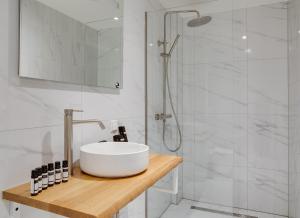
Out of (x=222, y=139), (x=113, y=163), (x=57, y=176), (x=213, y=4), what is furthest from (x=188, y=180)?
(x=213, y=4)

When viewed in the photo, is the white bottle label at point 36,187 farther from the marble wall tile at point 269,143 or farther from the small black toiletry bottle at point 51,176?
the marble wall tile at point 269,143

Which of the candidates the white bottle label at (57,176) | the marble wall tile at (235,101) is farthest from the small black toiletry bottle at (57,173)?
the marble wall tile at (235,101)

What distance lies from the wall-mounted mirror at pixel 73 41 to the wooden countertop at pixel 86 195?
0.46 m

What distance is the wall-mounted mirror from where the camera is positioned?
2.96 feet

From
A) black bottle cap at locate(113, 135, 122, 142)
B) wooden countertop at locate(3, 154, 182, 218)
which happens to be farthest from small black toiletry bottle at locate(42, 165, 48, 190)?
black bottle cap at locate(113, 135, 122, 142)

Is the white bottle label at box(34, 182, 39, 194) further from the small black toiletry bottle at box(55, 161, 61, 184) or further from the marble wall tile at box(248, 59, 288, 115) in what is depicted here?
the marble wall tile at box(248, 59, 288, 115)

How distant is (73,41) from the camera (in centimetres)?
114

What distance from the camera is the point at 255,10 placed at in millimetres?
1868

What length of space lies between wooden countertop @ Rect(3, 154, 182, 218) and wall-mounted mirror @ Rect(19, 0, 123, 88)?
463 millimetres

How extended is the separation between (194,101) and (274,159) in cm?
89

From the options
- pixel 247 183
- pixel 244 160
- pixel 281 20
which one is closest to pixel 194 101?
pixel 244 160

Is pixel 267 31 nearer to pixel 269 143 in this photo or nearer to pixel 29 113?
pixel 269 143

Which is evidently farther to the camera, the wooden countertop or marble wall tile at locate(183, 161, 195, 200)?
marble wall tile at locate(183, 161, 195, 200)

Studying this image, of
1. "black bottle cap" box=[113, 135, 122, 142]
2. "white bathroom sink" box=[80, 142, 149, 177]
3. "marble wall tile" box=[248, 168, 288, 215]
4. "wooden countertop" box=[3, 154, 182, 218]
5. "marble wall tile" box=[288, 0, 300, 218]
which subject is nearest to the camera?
"wooden countertop" box=[3, 154, 182, 218]
